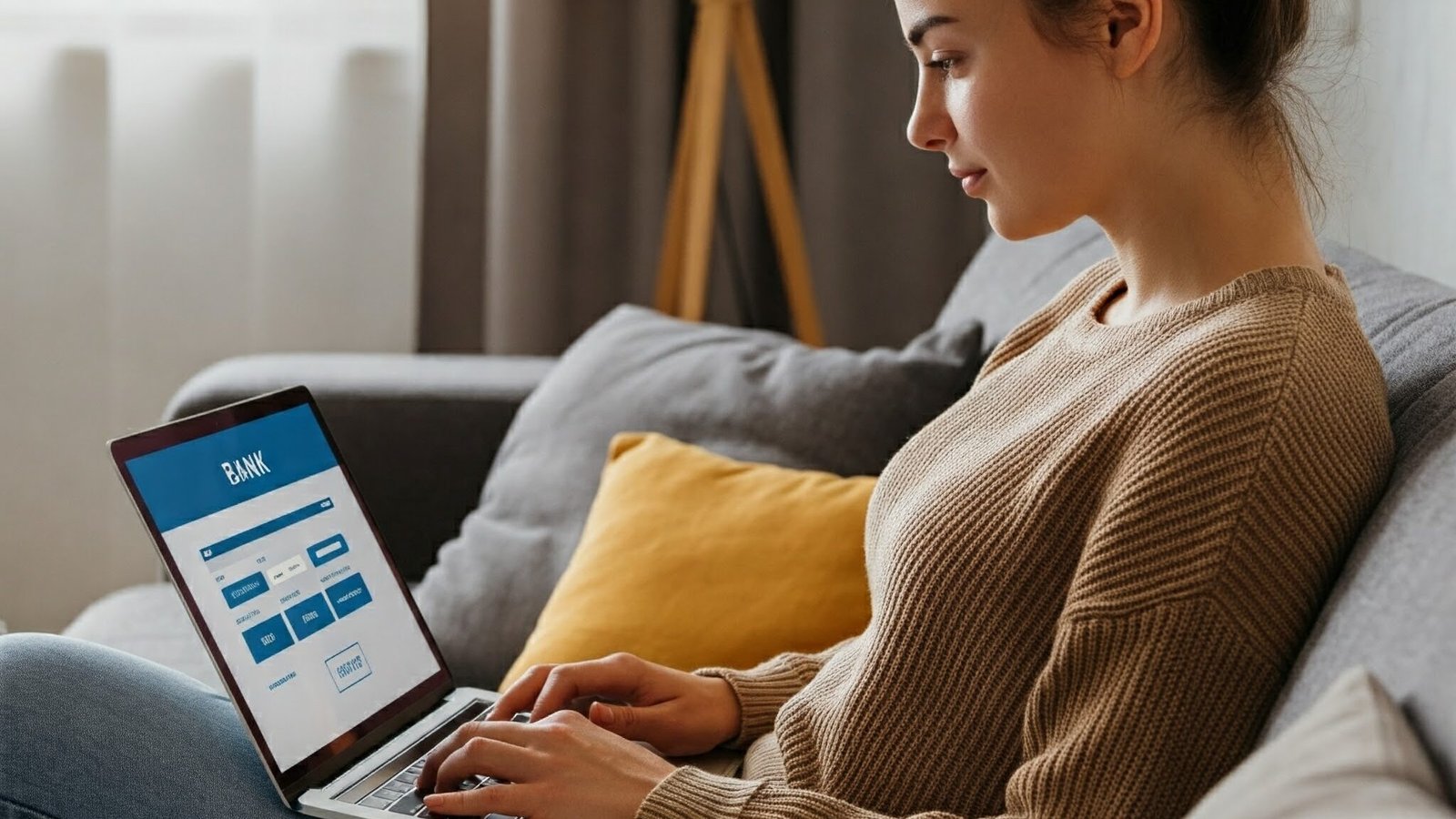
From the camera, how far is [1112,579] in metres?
0.76

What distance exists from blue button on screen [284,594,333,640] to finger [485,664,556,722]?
132 millimetres

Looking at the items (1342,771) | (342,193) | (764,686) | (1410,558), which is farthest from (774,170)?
(1342,771)

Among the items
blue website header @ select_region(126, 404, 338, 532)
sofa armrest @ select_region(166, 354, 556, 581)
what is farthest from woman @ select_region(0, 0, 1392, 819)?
sofa armrest @ select_region(166, 354, 556, 581)

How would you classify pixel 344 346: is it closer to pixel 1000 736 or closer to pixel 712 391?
pixel 712 391

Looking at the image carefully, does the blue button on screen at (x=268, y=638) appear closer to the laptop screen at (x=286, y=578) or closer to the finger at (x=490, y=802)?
the laptop screen at (x=286, y=578)

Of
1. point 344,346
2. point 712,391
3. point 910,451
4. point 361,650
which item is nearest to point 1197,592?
point 910,451

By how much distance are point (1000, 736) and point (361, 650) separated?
47 cm

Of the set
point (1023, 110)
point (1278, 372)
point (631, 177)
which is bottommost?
point (631, 177)

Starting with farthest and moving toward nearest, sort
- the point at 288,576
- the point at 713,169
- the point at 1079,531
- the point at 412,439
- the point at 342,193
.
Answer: the point at 342,193 < the point at 713,169 < the point at 412,439 < the point at 288,576 < the point at 1079,531

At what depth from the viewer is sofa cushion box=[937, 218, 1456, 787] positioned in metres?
0.61

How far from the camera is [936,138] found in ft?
3.19

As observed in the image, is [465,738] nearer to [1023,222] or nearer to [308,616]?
[308,616]

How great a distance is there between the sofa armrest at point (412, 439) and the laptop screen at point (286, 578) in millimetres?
730

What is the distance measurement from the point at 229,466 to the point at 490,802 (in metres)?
0.31
